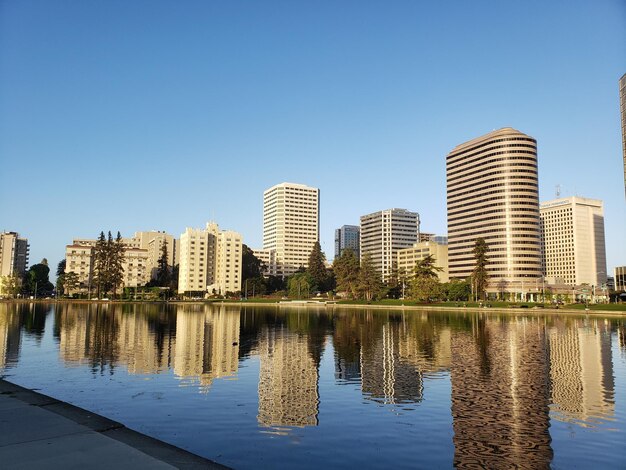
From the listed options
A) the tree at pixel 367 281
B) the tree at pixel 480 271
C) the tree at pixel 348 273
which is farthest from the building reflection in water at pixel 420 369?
the tree at pixel 348 273

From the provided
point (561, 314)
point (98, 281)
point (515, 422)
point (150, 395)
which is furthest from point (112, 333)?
point (98, 281)

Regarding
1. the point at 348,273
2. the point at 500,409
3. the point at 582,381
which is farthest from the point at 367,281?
the point at 500,409

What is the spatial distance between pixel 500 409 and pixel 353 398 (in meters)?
6.90

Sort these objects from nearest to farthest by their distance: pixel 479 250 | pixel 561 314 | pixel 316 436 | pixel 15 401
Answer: pixel 15 401, pixel 316 436, pixel 561 314, pixel 479 250

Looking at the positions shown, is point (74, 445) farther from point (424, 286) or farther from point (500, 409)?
point (424, 286)

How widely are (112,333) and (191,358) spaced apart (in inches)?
917

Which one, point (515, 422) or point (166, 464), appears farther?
point (515, 422)

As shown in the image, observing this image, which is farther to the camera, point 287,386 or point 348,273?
point 348,273

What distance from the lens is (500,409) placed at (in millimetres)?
21703

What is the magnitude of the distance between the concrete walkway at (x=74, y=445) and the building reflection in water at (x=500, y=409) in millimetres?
9462

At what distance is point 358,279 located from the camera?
186375 millimetres

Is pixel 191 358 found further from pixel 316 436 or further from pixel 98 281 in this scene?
pixel 98 281

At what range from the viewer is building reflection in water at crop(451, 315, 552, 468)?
1603cm

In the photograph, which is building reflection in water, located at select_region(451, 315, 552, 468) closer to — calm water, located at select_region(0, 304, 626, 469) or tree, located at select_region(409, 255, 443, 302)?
calm water, located at select_region(0, 304, 626, 469)
